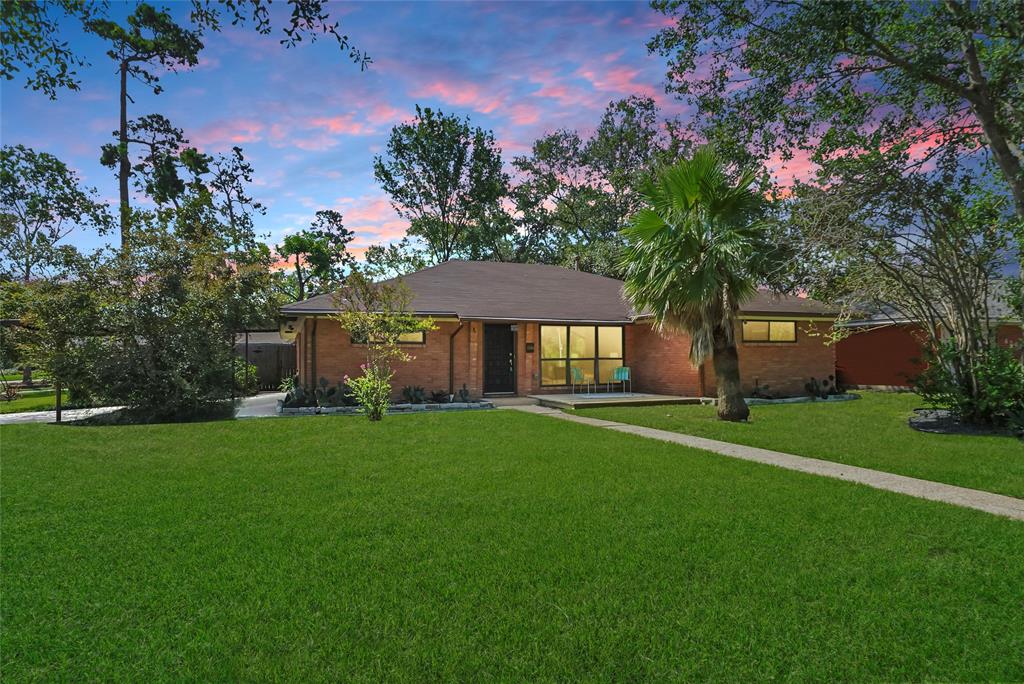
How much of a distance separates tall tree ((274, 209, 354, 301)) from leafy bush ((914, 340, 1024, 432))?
110ft

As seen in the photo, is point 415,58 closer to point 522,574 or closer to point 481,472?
point 481,472

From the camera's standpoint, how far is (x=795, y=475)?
686 cm

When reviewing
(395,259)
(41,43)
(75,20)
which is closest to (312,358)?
(75,20)

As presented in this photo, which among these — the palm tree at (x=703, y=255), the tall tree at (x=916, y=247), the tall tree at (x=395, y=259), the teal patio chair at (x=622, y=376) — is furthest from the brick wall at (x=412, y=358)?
the tall tree at (x=395, y=259)

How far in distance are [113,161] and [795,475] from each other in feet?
110

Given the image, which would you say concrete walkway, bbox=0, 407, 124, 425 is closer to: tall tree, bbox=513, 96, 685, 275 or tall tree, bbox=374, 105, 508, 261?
tall tree, bbox=374, 105, 508, 261

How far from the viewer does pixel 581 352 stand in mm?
18188

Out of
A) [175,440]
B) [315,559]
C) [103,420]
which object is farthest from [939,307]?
[103,420]

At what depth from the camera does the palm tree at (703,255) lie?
11570 millimetres

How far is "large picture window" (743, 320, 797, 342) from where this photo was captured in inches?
689

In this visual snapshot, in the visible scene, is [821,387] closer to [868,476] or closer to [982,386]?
[982,386]

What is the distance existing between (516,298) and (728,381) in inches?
308

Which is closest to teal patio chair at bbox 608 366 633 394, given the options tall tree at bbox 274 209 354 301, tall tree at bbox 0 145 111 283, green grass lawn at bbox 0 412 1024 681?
Result: green grass lawn at bbox 0 412 1024 681

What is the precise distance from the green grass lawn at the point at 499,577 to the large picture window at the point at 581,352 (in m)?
10.8
